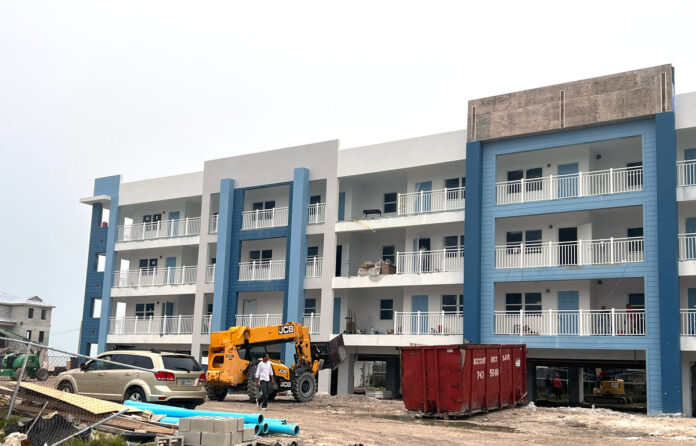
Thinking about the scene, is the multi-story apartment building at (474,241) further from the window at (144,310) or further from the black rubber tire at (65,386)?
the black rubber tire at (65,386)

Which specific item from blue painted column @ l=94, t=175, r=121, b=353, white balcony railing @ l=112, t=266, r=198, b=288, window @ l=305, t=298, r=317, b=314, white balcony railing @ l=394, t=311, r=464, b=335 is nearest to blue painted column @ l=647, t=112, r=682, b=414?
white balcony railing @ l=394, t=311, r=464, b=335

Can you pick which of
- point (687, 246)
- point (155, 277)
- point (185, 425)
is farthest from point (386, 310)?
point (185, 425)

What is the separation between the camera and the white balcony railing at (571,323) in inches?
1076

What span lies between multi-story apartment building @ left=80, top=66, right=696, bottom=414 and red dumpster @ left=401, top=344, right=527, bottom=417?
5909mm

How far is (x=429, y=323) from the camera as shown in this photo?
3212 cm

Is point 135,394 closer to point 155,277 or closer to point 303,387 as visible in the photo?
point 303,387

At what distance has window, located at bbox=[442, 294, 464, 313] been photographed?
32719 mm

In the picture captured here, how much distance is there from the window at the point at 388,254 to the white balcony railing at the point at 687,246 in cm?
1288

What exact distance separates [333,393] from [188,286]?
35.0 feet

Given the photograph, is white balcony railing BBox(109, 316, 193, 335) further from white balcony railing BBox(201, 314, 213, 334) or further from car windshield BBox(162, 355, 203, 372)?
car windshield BBox(162, 355, 203, 372)

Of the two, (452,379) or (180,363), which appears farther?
(452,379)

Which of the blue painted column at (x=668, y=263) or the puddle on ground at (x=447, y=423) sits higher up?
the blue painted column at (x=668, y=263)

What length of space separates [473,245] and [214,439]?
19.4 m

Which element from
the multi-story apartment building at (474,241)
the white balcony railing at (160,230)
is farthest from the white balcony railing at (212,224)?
the white balcony railing at (160,230)
